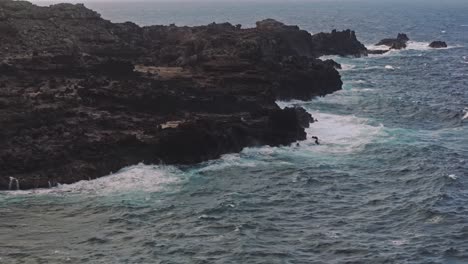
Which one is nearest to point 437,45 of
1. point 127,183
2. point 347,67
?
point 347,67

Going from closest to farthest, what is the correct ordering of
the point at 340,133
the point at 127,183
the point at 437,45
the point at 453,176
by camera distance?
the point at 127,183 < the point at 453,176 < the point at 340,133 < the point at 437,45

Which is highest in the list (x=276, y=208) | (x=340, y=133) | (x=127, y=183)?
(x=340, y=133)

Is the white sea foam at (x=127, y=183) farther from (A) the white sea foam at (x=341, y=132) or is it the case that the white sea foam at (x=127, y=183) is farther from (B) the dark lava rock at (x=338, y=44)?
(B) the dark lava rock at (x=338, y=44)

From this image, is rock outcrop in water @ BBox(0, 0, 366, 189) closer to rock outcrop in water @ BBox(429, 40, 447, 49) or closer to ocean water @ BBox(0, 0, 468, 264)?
ocean water @ BBox(0, 0, 468, 264)


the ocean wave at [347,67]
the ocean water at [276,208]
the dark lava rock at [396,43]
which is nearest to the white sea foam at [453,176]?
the ocean water at [276,208]

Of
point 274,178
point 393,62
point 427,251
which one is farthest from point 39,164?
point 393,62

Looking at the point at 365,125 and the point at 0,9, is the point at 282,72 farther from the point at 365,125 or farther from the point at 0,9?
the point at 0,9

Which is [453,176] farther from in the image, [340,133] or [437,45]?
[437,45]
